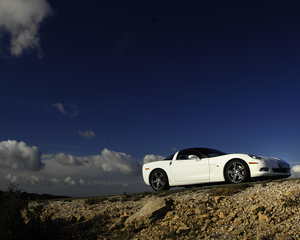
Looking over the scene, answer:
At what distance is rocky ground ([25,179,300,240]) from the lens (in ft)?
18.9

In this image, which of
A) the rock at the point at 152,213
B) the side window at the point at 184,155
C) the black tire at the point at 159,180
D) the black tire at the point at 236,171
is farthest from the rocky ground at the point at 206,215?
the side window at the point at 184,155

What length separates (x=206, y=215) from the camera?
22.2 ft

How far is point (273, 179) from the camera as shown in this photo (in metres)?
9.09

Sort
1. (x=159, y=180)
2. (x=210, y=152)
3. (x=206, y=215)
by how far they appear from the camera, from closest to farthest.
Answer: (x=206, y=215) < (x=210, y=152) < (x=159, y=180)

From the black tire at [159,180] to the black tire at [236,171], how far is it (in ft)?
8.39

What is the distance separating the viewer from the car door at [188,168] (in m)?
9.41

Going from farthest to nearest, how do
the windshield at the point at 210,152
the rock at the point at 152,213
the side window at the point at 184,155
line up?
1. the side window at the point at 184,155
2. the windshield at the point at 210,152
3. the rock at the point at 152,213

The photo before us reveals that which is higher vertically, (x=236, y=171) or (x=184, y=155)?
(x=184, y=155)

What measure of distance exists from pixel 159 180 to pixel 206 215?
409 centimetres

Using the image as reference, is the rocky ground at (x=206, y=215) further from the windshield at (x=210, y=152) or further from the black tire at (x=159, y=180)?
the windshield at (x=210, y=152)

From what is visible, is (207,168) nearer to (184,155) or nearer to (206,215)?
(184,155)

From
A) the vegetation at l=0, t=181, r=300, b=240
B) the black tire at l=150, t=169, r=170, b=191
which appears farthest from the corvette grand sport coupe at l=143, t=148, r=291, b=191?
the vegetation at l=0, t=181, r=300, b=240

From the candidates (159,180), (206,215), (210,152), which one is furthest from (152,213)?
(210,152)

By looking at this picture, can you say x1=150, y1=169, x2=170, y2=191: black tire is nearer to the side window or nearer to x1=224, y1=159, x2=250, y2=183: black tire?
the side window
